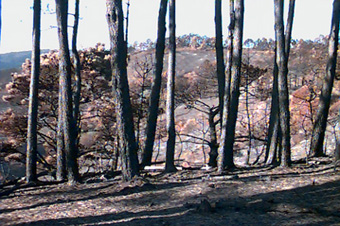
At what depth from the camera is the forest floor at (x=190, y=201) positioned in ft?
19.4

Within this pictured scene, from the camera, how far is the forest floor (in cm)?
592

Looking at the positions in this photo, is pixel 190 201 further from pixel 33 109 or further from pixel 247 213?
pixel 33 109

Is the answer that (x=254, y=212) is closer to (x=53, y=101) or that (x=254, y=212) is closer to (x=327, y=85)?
(x=327, y=85)

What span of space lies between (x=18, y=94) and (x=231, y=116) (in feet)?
32.7

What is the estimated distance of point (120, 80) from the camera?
8242mm

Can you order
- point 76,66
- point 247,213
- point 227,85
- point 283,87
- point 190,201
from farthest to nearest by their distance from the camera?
point 76,66 → point 283,87 → point 227,85 → point 190,201 → point 247,213

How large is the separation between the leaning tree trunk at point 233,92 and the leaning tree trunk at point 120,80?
268 cm

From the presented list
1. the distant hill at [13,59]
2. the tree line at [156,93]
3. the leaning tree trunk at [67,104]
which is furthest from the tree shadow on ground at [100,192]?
the distant hill at [13,59]

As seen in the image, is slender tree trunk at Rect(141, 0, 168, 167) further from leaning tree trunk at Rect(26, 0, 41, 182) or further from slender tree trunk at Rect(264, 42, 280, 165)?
slender tree trunk at Rect(264, 42, 280, 165)

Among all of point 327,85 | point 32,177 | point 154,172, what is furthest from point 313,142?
point 32,177

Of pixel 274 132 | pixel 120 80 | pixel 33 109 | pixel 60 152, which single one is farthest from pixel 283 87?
pixel 33 109

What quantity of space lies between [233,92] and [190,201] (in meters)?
3.78

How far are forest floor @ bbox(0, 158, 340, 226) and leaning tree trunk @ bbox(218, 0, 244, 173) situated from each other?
2.23 ft

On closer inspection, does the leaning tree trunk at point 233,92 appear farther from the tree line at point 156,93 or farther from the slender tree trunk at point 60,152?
the slender tree trunk at point 60,152
